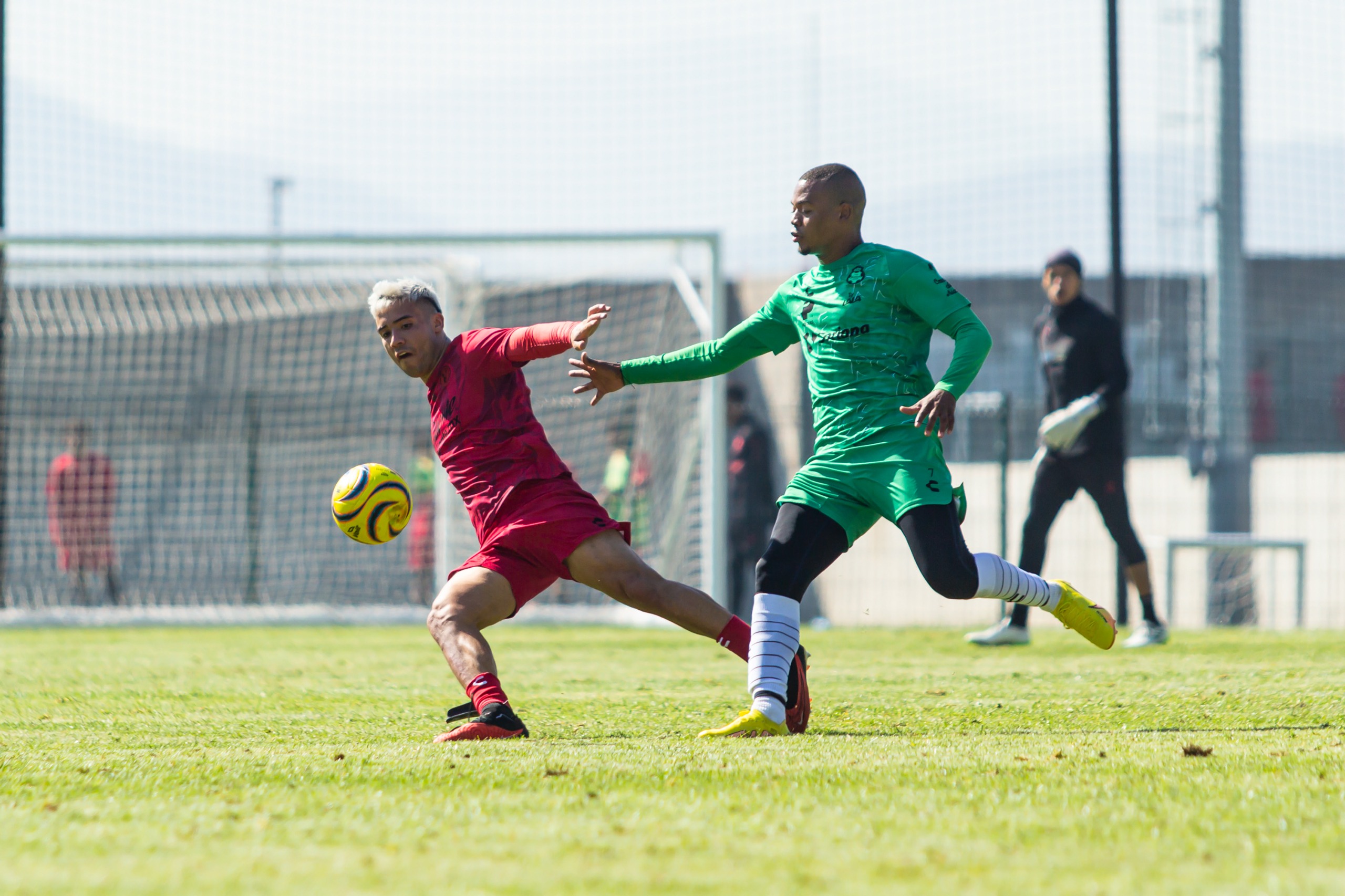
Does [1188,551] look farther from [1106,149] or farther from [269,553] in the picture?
[269,553]

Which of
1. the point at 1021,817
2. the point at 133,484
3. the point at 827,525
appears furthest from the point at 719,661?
the point at 133,484

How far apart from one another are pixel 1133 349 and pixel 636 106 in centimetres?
974

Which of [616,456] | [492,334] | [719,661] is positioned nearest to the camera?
[492,334]

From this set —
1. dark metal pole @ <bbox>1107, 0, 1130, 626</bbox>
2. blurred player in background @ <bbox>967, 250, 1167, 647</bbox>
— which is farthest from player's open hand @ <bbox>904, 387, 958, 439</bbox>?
dark metal pole @ <bbox>1107, 0, 1130, 626</bbox>

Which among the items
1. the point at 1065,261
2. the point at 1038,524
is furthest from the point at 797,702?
the point at 1065,261

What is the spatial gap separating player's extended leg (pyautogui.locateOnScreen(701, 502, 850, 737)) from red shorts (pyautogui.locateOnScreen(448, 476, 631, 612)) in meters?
0.56

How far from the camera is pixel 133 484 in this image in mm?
14734

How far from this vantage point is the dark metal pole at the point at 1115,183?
10.8 m

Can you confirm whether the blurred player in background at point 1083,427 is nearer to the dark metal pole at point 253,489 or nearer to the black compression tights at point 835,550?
the black compression tights at point 835,550

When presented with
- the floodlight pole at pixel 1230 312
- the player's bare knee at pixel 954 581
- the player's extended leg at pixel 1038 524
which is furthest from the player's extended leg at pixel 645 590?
the floodlight pole at pixel 1230 312

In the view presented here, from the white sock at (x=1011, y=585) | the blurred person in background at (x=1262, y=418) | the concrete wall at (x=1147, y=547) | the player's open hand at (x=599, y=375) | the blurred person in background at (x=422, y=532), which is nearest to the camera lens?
the white sock at (x=1011, y=585)

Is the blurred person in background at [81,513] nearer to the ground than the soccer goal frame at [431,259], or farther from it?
nearer to the ground

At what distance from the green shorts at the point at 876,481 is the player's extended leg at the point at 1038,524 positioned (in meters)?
3.45

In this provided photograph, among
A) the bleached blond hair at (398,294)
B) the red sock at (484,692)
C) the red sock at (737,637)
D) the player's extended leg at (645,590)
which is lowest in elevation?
the red sock at (484,692)
